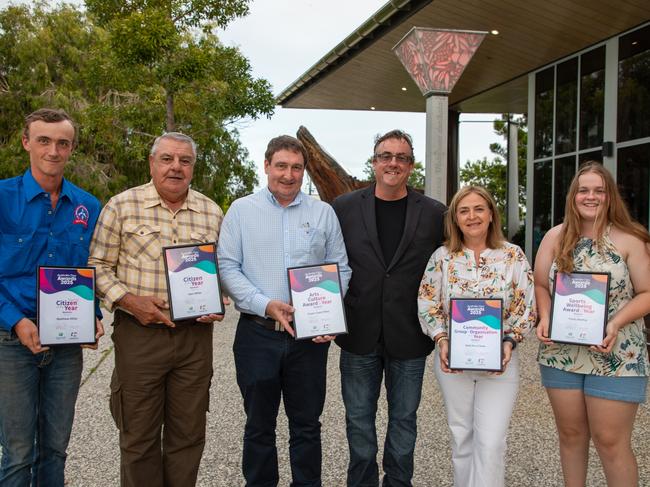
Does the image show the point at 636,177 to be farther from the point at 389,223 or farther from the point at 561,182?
the point at 389,223

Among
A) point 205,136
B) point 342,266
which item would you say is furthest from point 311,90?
point 342,266

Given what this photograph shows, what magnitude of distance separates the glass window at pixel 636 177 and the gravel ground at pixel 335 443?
6864 mm

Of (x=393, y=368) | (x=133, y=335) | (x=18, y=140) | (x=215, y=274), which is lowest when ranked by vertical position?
(x=393, y=368)

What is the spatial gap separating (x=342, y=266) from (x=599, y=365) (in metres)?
1.41

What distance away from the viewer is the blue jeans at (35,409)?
2.61m

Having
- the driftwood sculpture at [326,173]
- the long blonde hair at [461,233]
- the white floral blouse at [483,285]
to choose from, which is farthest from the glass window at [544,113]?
the white floral blouse at [483,285]

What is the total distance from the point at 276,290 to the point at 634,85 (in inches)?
439

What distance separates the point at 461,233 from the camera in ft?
10.2

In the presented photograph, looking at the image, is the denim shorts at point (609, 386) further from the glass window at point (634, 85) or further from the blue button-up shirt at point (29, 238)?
the glass window at point (634, 85)

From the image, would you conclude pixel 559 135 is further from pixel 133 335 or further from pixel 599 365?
pixel 133 335

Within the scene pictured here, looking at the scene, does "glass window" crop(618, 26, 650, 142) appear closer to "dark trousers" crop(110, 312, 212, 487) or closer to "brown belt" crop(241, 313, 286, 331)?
"brown belt" crop(241, 313, 286, 331)

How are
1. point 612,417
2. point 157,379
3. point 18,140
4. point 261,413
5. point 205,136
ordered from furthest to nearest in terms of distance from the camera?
point 18,140 → point 205,136 → point 261,413 → point 157,379 → point 612,417

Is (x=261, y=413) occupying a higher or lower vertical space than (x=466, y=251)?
lower

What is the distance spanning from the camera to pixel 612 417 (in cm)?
275
